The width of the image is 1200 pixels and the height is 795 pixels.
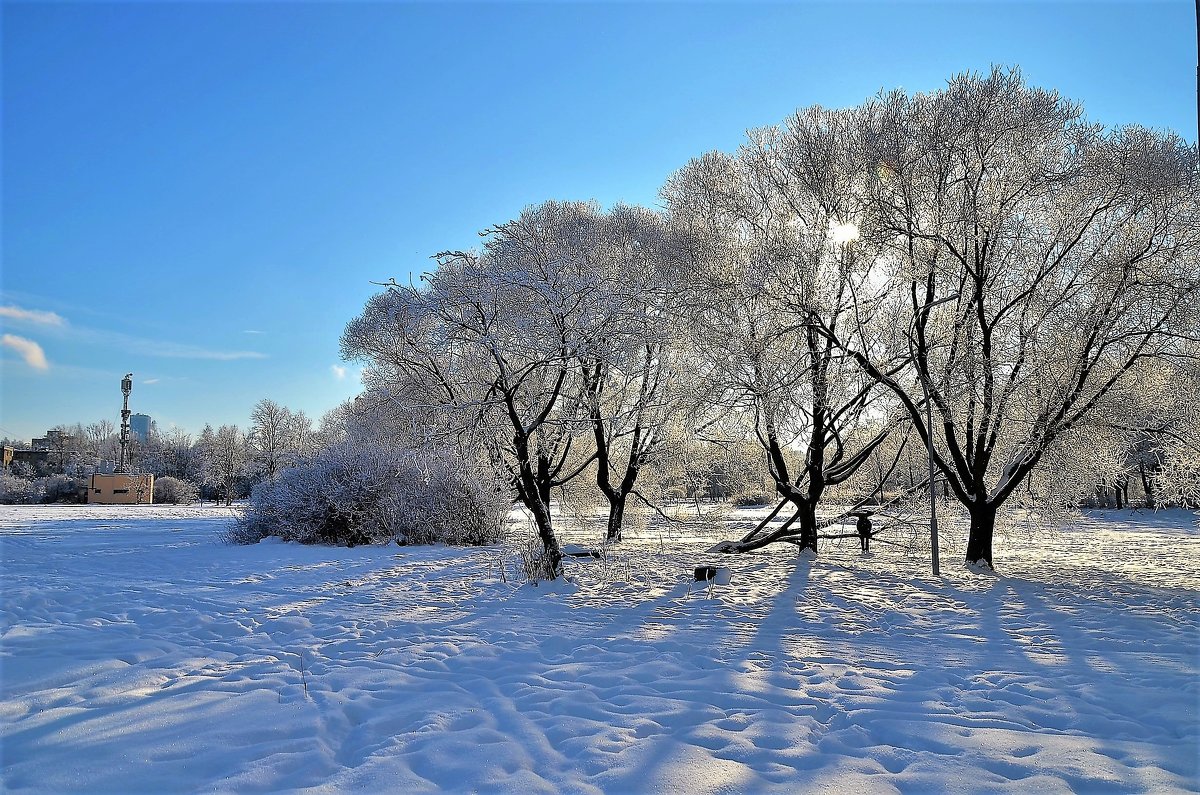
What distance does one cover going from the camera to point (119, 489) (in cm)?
4738

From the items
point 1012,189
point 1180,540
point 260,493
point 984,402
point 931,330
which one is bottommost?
point 1180,540

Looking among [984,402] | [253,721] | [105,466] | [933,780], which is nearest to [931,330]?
[984,402]

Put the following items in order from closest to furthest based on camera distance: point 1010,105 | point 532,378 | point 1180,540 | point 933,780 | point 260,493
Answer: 1. point 933,780
2. point 1010,105
3. point 532,378
4. point 260,493
5. point 1180,540

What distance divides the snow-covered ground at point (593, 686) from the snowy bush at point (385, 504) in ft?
23.0

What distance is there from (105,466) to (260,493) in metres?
61.3

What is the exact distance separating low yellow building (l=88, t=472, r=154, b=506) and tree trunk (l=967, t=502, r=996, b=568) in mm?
51074

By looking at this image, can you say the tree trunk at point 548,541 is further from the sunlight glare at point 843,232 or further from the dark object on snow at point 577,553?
the sunlight glare at point 843,232

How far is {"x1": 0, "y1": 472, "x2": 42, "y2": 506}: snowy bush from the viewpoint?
47906 mm

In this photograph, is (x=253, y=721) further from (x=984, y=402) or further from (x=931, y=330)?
(x=931, y=330)

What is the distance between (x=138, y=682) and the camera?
508 cm

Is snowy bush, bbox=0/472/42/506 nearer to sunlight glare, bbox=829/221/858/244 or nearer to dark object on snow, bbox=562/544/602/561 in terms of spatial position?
dark object on snow, bbox=562/544/602/561

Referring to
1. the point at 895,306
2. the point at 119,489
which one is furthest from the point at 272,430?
the point at 895,306

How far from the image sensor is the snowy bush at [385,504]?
1803 centimetres

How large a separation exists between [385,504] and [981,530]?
1376 centimetres
